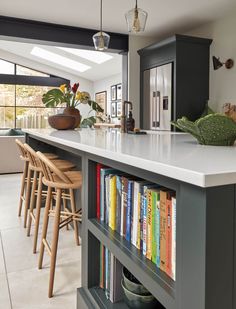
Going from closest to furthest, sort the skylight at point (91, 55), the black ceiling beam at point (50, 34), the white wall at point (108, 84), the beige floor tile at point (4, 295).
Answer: the beige floor tile at point (4, 295) → the black ceiling beam at point (50, 34) → the skylight at point (91, 55) → the white wall at point (108, 84)

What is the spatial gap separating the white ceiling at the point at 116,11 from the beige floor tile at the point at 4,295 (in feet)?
10.2

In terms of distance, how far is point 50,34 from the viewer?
178 inches

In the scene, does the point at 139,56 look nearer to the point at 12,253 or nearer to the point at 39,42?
the point at 39,42

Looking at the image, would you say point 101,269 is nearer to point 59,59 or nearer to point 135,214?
point 135,214

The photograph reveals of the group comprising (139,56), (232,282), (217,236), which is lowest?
(232,282)

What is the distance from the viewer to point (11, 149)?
6016mm

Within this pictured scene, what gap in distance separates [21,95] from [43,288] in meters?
8.04

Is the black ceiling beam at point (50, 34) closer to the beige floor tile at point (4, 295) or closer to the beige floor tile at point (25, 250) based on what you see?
the beige floor tile at point (25, 250)

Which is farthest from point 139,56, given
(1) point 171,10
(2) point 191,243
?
Result: (2) point 191,243

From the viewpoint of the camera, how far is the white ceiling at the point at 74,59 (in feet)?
24.5

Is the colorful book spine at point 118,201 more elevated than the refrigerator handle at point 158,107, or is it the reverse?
the refrigerator handle at point 158,107

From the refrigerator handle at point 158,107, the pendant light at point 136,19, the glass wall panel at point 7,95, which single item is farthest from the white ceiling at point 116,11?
the glass wall panel at point 7,95

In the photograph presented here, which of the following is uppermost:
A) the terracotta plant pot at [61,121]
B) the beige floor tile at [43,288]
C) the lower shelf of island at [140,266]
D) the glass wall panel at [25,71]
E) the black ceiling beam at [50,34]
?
the glass wall panel at [25,71]

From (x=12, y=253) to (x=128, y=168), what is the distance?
168 cm
